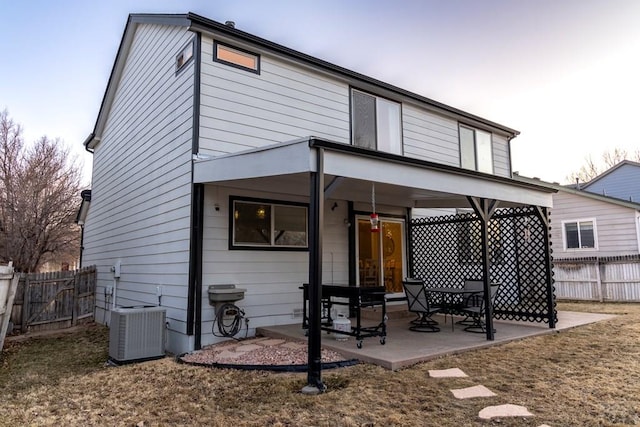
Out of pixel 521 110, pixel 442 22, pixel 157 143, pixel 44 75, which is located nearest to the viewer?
pixel 157 143

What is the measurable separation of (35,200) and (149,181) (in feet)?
34.4

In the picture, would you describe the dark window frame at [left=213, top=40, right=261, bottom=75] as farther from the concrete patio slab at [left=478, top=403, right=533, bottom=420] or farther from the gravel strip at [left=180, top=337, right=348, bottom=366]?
the concrete patio slab at [left=478, top=403, right=533, bottom=420]

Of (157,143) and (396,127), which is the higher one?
(396,127)

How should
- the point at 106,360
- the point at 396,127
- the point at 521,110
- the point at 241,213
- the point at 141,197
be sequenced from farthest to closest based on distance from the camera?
the point at 521,110 → the point at 396,127 → the point at 141,197 → the point at 241,213 → the point at 106,360

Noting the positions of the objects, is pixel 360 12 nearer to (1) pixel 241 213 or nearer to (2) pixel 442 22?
(2) pixel 442 22

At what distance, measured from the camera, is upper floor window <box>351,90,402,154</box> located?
8727mm

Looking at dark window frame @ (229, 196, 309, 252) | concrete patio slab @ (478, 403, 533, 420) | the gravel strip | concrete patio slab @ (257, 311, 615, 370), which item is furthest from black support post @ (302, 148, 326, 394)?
dark window frame @ (229, 196, 309, 252)

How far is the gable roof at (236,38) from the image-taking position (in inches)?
260

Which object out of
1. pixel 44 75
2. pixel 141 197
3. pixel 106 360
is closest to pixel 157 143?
pixel 141 197

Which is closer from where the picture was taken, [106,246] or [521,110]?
[106,246]

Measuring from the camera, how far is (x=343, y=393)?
402 cm

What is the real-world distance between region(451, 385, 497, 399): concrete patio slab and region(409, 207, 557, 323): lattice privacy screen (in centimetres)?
446

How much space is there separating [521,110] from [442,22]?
19.9ft

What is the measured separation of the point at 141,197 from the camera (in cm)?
845
